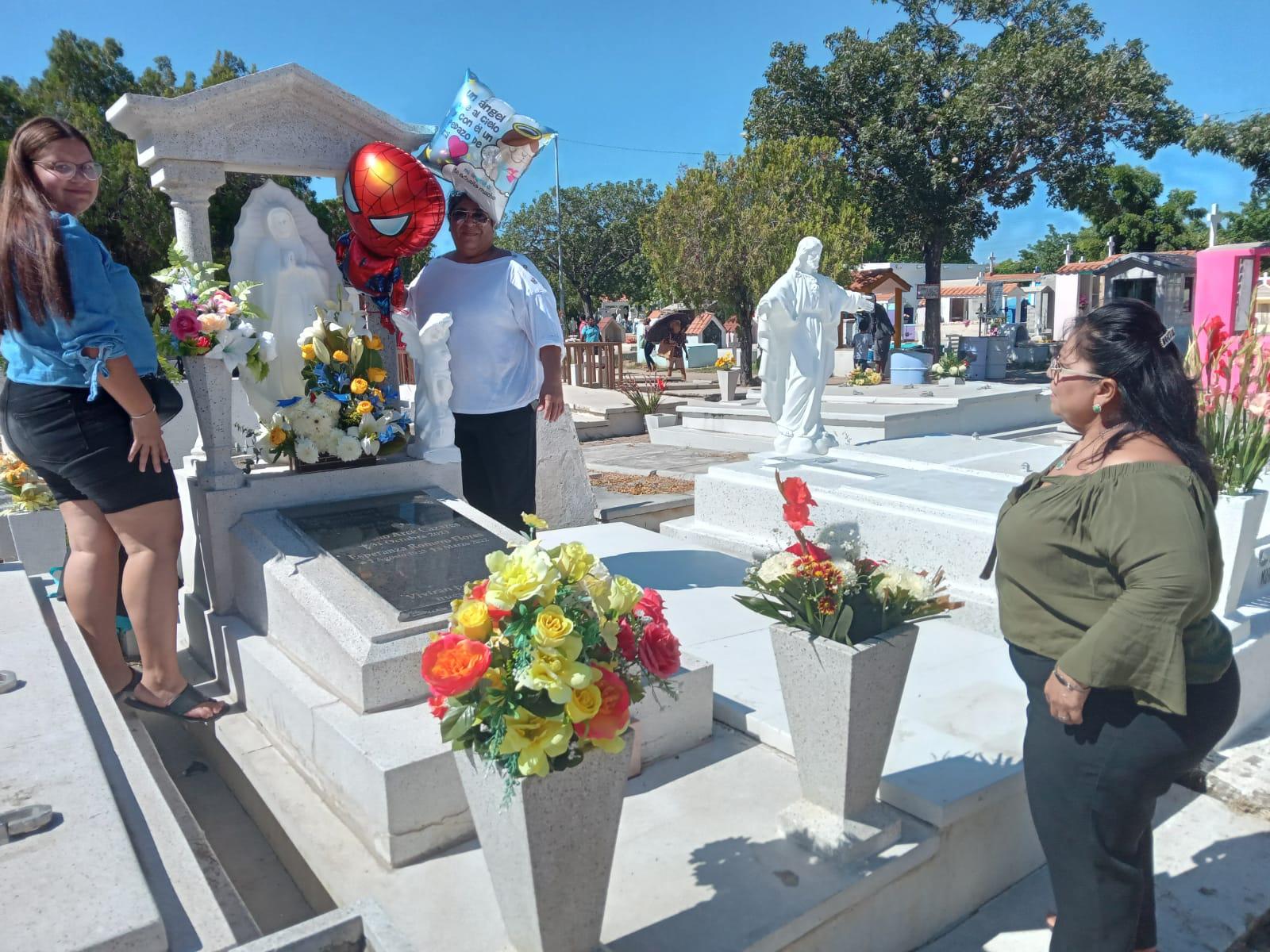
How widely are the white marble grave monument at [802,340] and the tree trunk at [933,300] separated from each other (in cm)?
1611

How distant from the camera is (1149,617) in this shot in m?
1.79

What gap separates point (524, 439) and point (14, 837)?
262cm

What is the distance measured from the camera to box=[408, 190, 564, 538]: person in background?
396 cm

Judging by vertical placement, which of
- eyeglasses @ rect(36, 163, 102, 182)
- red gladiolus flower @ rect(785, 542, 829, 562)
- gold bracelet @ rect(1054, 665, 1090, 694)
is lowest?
gold bracelet @ rect(1054, 665, 1090, 694)

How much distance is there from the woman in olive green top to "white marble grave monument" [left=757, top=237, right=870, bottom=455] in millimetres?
6119

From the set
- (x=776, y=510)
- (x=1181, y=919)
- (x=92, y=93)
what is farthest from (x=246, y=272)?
(x=92, y=93)

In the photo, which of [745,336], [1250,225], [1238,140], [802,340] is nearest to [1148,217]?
[1250,225]

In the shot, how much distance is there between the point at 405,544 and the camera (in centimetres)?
346

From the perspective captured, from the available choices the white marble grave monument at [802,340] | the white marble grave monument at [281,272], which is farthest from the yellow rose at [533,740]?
the white marble grave monument at [802,340]

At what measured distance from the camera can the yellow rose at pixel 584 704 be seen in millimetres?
1667

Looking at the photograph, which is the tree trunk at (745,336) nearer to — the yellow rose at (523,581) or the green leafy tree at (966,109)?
the green leafy tree at (966,109)

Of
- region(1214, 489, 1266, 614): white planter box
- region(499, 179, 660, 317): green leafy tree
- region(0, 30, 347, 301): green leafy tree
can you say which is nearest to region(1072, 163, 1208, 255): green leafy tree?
region(499, 179, 660, 317): green leafy tree

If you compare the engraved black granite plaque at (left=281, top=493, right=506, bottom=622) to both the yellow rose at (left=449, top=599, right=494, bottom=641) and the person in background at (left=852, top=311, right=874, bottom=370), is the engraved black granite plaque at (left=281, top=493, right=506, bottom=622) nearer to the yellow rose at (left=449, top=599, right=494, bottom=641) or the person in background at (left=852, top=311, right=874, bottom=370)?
the yellow rose at (left=449, top=599, right=494, bottom=641)

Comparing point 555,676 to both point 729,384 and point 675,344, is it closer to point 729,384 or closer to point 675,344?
point 729,384
